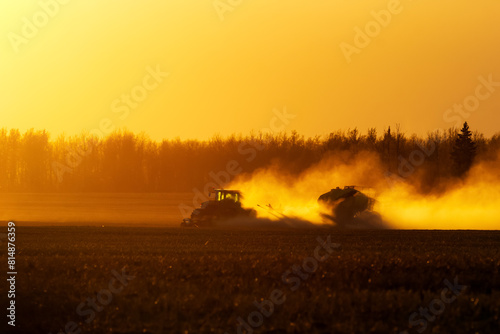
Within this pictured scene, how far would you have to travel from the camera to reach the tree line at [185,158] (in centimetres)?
10588

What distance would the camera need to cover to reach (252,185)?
60.8 m

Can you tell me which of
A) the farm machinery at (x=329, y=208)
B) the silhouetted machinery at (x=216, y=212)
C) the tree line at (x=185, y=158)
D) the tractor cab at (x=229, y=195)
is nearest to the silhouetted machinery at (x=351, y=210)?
the farm machinery at (x=329, y=208)

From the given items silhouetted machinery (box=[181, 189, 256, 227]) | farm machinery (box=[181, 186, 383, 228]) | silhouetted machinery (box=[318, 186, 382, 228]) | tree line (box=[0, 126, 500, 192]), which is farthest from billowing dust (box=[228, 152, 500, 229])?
tree line (box=[0, 126, 500, 192])

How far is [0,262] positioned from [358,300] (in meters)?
12.2

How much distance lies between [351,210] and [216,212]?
30.2 feet

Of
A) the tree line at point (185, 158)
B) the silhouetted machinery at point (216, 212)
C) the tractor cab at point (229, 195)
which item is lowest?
the silhouetted machinery at point (216, 212)

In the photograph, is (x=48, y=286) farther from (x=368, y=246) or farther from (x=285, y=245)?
(x=368, y=246)

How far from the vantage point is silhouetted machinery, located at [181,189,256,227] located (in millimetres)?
45312

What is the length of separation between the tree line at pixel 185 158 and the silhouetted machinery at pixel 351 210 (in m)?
50.2

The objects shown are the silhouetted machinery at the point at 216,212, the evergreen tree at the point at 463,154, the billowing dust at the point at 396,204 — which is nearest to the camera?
the silhouetted machinery at the point at 216,212

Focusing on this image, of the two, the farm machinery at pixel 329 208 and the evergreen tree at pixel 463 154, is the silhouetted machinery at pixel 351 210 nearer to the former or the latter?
the farm machinery at pixel 329 208

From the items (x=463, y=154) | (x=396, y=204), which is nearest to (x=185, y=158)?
(x=463, y=154)

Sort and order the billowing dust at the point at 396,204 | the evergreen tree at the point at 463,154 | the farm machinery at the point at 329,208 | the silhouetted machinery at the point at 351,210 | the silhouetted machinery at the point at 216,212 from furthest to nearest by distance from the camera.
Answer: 1. the evergreen tree at the point at 463,154
2. the billowing dust at the point at 396,204
3. the silhouetted machinery at the point at 351,210
4. the farm machinery at the point at 329,208
5. the silhouetted machinery at the point at 216,212

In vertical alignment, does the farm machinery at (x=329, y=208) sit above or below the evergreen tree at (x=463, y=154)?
below
